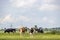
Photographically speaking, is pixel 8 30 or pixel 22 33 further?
pixel 8 30

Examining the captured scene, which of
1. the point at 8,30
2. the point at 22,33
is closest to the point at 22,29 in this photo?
the point at 22,33

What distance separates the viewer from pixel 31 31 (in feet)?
137

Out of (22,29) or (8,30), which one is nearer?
(22,29)

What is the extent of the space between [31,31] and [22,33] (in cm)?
212

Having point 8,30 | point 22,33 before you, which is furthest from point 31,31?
point 8,30

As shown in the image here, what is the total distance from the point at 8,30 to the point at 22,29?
28059mm

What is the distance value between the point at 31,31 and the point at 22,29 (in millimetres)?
2536

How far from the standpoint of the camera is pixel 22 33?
4047 centimetres

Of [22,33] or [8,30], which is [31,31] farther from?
[8,30]

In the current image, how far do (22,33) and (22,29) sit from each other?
91 cm

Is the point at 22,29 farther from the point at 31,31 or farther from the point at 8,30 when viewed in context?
the point at 8,30

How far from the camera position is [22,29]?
39906 millimetres

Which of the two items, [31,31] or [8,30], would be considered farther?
[8,30]
